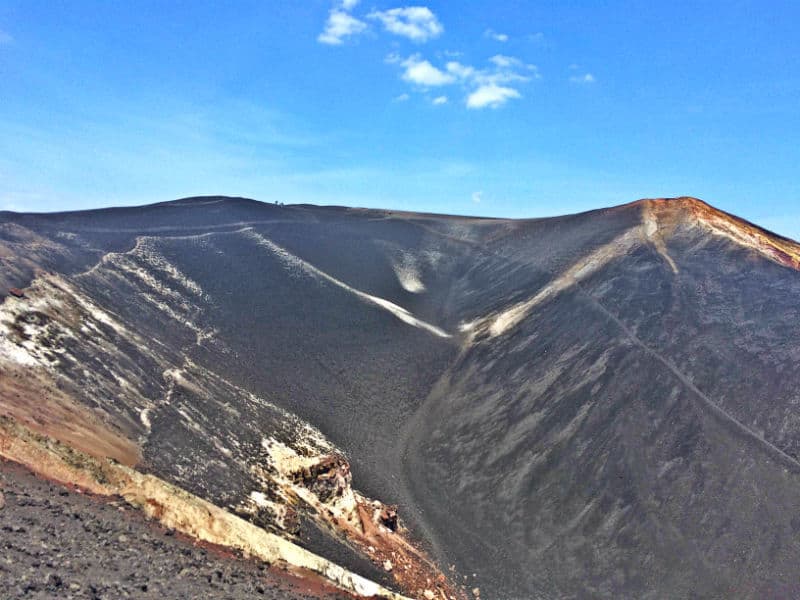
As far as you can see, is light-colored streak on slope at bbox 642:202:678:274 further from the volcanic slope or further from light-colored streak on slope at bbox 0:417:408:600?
light-colored streak on slope at bbox 0:417:408:600

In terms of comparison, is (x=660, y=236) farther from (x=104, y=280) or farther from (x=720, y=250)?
A: (x=104, y=280)

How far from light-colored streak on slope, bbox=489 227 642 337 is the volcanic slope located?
0.25m

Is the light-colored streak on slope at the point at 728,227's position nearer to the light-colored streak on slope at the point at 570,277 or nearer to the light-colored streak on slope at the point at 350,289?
the light-colored streak on slope at the point at 570,277

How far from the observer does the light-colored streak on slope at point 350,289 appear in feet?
140

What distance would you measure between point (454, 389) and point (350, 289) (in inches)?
464

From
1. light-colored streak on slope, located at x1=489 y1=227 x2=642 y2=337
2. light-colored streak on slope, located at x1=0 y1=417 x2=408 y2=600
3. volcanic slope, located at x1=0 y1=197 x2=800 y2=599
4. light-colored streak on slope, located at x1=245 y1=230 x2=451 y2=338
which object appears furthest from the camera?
light-colored streak on slope, located at x1=245 y1=230 x2=451 y2=338

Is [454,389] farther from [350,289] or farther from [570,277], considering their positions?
[570,277]

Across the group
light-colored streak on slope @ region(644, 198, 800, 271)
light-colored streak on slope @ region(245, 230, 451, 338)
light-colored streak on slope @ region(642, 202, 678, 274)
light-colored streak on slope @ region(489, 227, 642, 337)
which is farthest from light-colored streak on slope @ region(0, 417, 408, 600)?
light-colored streak on slope @ region(644, 198, 800, 271)

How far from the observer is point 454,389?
3619 centimetres

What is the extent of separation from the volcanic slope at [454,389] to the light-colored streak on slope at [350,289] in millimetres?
271

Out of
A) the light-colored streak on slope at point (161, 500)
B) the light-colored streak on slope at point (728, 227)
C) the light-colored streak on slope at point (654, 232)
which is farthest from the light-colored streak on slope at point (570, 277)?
the light-colored streak on slope at point (161, 500)

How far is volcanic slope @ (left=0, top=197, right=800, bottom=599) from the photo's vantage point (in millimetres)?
21906

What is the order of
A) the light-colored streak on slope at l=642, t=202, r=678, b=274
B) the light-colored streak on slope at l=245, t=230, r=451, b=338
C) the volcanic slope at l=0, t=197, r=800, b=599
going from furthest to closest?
the light-colored streak on slope at l=245, t=230, r=451, b=338 < the light-colored streak on slope at l=642, t=202, r=678, b=274 < the volcanic slope at l=0, t=197, r=800, b=599

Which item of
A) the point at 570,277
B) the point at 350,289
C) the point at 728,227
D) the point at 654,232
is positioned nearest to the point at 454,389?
the point at 350,289
